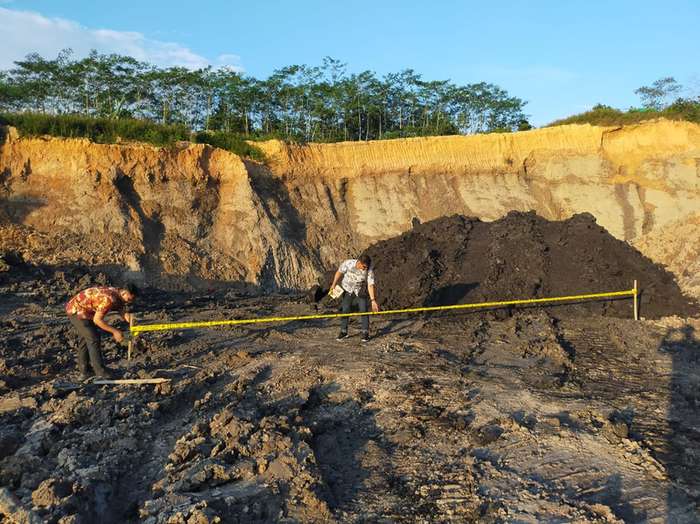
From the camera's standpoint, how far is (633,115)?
20.8m

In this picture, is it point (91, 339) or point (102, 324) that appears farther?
point (91, 339)

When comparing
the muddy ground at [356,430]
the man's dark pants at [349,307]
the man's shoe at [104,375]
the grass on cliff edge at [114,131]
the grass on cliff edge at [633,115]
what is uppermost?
the grass on cliff edge at [633,115]

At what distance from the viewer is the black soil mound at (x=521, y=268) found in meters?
10.4

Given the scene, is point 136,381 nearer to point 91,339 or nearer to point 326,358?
point 91,339

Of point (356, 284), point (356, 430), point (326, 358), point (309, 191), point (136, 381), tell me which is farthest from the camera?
point (309, 191)

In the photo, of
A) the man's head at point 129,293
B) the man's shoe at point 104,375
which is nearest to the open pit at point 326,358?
the man's shoe at point 104,375

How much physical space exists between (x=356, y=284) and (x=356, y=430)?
10.9ft

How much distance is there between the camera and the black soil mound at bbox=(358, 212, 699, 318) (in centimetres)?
1045

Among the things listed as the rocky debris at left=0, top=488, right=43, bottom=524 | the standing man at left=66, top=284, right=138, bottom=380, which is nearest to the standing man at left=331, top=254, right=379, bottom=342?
the standing man at left=66, top=284, right=138, bottom=380

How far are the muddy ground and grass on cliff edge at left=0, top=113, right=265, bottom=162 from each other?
8666mm

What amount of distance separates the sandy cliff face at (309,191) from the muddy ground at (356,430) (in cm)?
666

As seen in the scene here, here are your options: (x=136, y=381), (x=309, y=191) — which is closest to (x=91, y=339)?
(x=136, y=381)

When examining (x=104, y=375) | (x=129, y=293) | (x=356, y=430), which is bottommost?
(x=356, y=430)

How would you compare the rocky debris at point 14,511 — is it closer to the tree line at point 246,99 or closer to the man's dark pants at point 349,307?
the man's dark pants at point 349,307
